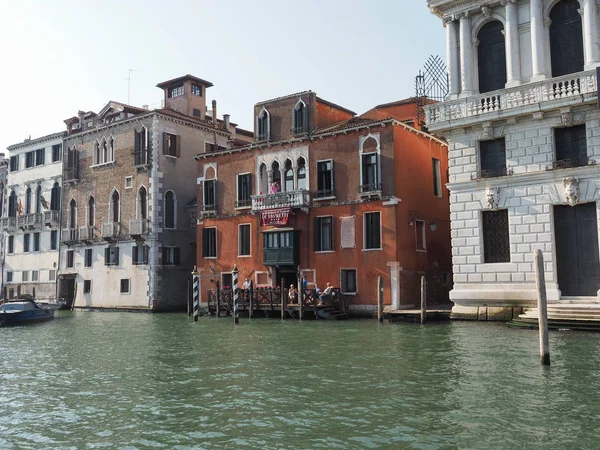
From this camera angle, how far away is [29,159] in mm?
38625

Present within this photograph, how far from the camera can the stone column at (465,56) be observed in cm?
2047

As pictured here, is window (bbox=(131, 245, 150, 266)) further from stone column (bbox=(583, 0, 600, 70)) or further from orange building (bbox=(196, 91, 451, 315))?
stone column (bbox=(583, 0, 600, 70))

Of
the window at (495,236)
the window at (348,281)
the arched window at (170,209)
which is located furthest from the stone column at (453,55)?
the arched window at (170,209)

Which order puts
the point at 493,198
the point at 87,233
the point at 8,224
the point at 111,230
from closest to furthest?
1. the point at 493,198
2. the point at 111,230
3. the point at 87,233
4. the point at 8,224

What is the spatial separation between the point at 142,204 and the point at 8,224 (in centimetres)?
1248

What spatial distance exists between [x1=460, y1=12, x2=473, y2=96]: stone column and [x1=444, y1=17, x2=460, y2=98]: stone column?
24 centimetres

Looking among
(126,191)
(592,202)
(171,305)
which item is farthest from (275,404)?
(126,191)

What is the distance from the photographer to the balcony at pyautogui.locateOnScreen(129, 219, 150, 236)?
102 feet

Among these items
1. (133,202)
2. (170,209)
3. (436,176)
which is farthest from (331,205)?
(133,202)

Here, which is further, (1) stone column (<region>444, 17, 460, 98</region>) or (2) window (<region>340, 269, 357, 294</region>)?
(2) window (<region>340, 269, 357, 294</region>)

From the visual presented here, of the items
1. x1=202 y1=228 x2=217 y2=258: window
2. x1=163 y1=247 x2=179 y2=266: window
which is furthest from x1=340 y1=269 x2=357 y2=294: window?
x1=163 y1=247 x2=179 y2=266: window

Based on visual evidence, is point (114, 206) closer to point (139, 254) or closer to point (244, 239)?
point (139, 254)

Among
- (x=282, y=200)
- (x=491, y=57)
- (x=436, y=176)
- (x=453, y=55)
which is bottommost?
(x=282, y=200)

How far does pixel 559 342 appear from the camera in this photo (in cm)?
1445
